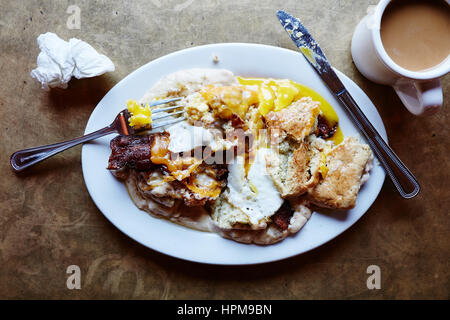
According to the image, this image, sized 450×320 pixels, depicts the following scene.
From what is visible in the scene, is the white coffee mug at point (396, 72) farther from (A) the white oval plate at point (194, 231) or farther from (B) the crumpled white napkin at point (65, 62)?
(B) the crumpled white napkin at point (65, 62)

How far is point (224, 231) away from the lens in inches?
92.4

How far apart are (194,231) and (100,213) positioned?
30.1 inches

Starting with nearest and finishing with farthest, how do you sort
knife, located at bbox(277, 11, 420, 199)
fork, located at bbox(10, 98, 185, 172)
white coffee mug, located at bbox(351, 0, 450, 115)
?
1. white coffee mug, located at bbox(351, 0, 450, 115)
2. fork, located at bbox(10, 98, 185, 172)
3. knife, located at bbox(277, 11, 420, 199)

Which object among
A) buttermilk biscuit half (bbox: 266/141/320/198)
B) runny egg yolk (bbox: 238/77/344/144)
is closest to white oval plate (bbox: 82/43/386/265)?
runny egg yolk (bbox: 238/77/344/144)

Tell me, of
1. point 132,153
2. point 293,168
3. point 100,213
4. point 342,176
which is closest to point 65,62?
point 132,153

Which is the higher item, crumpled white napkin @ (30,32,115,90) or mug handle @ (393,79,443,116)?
crumpled white napkin @ (30,32,115,90)

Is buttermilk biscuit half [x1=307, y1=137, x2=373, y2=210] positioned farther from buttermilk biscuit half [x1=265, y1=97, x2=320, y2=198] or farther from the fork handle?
the fork handle

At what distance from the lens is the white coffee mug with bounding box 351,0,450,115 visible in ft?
6.45

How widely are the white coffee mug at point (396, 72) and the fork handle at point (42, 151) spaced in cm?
175

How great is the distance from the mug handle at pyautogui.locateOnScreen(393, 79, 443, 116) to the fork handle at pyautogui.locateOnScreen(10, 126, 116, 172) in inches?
76.8

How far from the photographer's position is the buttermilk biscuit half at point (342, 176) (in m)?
2.24

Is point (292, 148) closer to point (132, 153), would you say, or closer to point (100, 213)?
point (132, 153)

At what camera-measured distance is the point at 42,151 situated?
2.41 m
